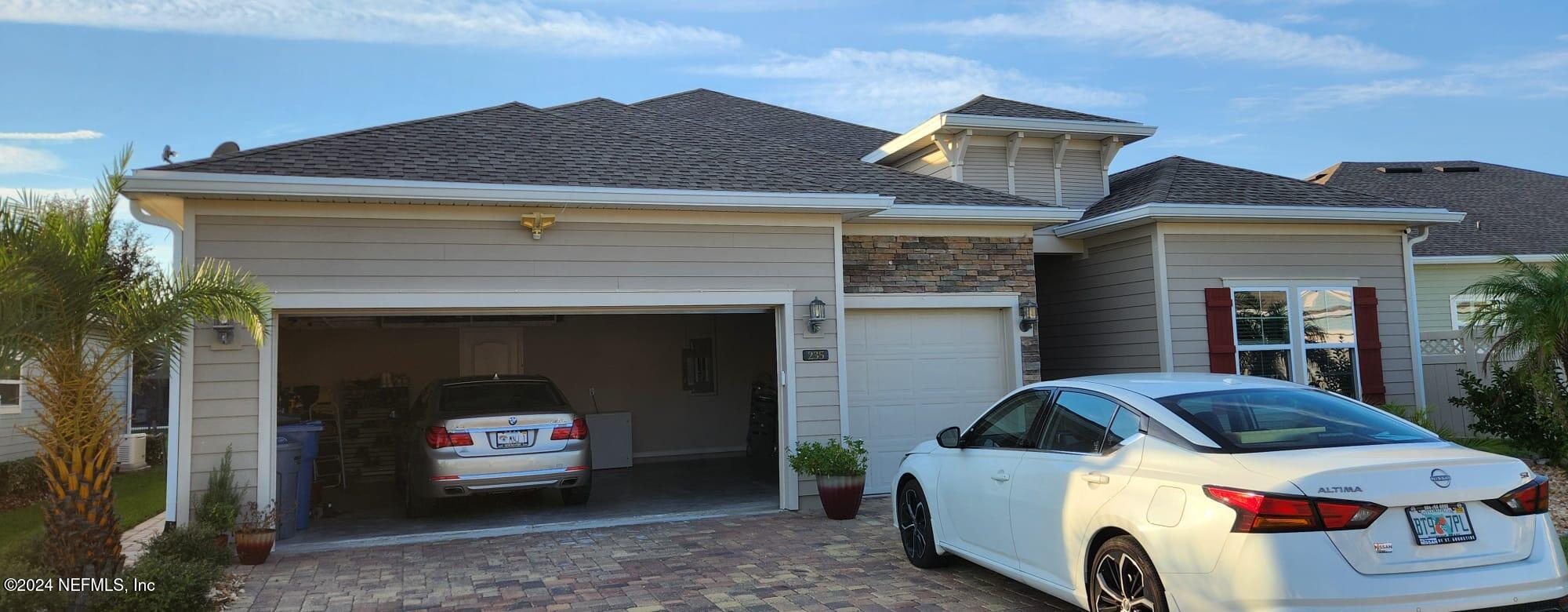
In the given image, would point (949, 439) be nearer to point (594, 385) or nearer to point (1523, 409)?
point (1523, 409)

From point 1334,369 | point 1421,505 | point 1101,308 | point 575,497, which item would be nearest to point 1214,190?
point 1101,308

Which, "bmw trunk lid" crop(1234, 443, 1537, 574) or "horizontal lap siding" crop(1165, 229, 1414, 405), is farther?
"horizontal lap siding" crop(1165, 229, 1414, 405)

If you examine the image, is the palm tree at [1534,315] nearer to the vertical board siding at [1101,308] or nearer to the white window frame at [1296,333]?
the white window frame at [1296,333]

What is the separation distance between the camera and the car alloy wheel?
4.10 metres

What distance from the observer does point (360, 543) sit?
7680 mm

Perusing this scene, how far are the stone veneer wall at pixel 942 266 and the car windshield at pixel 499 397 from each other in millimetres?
3283

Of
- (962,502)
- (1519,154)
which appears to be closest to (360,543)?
(962,502)

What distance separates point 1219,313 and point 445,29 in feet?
32.5

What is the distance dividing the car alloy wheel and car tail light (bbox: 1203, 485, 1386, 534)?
650 mm

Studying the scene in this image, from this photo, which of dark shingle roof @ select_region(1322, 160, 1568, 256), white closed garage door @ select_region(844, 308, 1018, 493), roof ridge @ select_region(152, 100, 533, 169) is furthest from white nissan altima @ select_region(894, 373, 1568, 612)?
dark shingle roof @ select_region(1322, 160, 1568, 256)

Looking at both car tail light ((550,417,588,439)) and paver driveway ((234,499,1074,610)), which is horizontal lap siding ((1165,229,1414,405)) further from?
car tail light ((550,417,588,439))

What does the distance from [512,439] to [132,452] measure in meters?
11.0

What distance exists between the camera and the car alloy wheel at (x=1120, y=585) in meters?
4.10

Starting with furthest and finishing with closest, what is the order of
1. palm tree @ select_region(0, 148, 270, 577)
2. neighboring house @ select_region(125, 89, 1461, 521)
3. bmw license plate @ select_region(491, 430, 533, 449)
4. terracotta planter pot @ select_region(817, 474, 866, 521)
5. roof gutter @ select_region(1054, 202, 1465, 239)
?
roof gutter @ select_region(1054, 202, 1465, 239)
bmw license plate @ select_region(491, 430, 533, 449)
terracotta planter pot @ select_region(817, 474, 866, 521)
neighboring house @ select_region(125, 89, 1461, 521)
palm tree @ select_region(0, 148, 270, 577)
